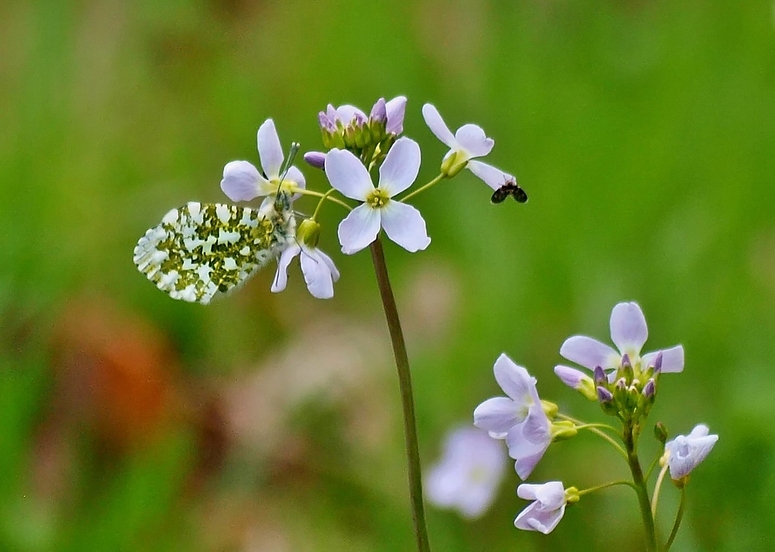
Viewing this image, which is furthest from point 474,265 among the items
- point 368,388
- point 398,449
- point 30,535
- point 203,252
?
point 203,252

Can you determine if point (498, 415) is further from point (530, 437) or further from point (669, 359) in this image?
point (669, 359)

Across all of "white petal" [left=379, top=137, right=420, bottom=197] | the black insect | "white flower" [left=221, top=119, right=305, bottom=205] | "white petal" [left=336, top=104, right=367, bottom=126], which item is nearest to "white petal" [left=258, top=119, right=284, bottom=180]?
"white flower" [left=221, top=119, right=305, bottom=205]

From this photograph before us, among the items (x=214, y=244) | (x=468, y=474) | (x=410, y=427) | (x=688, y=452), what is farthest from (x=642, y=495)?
(x=468, y=474)

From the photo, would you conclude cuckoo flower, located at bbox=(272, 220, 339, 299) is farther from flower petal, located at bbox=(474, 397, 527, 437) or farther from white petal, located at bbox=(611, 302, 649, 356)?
white petal, located at bbox=(611, 302, 649, 356)

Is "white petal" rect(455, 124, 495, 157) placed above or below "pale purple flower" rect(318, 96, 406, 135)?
below

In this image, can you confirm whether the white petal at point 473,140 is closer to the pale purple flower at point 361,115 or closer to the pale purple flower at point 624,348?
the pale purple flower at point 361,115
